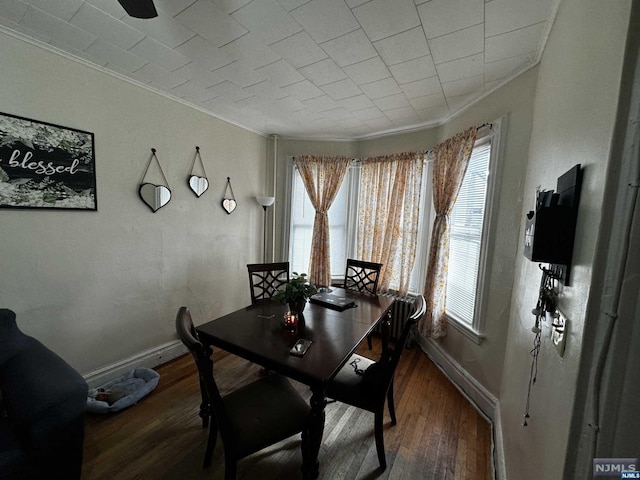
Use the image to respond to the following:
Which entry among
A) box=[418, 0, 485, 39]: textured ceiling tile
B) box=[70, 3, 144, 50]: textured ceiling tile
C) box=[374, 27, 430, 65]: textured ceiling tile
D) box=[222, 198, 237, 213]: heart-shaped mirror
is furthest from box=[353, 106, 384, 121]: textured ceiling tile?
box=[70, 3, 144, 50]: textured ceiling tile

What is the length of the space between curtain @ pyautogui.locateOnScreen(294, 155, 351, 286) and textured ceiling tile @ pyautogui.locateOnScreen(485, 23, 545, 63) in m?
1.94

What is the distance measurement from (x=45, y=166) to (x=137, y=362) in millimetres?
1811

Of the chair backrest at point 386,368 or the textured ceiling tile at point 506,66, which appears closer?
the chair backrest at point 386,368

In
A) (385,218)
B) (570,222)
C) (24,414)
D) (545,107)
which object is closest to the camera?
(570,222)

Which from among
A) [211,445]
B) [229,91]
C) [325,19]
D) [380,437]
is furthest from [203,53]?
[380,437]

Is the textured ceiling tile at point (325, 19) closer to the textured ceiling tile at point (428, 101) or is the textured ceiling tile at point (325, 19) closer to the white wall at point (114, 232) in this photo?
the textured ceiling tile at point (428, 101)

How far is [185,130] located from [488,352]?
357cm

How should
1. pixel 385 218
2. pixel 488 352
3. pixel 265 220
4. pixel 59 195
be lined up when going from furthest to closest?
pixel 265 220 → pixel 385 218 → pixel 488 352 → pixel 59 195

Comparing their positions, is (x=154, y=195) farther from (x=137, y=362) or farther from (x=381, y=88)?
(x=381, y=88)

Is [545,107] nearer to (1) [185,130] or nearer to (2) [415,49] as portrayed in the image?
(2) [415,49]

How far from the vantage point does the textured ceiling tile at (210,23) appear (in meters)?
1.39

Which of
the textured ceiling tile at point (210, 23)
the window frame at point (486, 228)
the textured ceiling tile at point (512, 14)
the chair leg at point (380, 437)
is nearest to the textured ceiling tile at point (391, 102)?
the window frame at point (486, 228)

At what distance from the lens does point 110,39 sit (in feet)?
5.55

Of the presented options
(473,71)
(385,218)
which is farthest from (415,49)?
(385,218)
